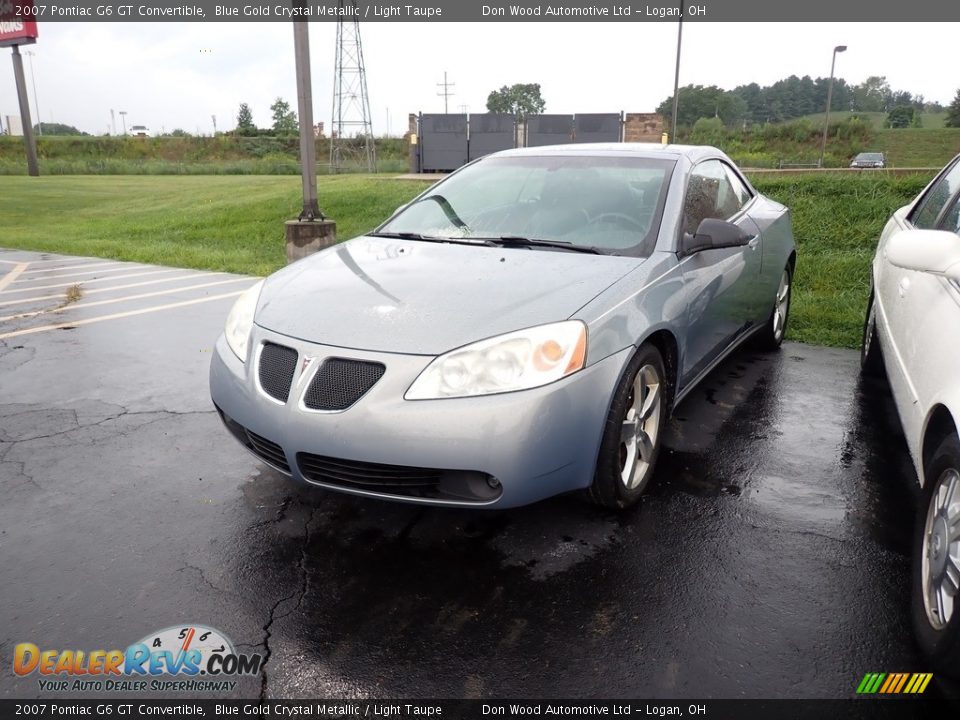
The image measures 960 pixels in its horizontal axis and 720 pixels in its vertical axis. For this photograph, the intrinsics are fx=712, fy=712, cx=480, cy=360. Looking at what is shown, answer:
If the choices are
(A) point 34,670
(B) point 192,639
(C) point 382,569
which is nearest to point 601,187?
(C) point 382,569

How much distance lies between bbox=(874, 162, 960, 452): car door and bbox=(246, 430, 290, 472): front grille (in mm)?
2262

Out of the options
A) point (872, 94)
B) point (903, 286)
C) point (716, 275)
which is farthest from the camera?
point (872, 94)

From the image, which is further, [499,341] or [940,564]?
[499,341]

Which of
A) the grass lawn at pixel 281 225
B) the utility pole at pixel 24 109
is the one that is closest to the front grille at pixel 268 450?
the grass lawn at pixel 281 225

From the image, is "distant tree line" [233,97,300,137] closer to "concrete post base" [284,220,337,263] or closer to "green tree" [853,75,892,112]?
"concrete post base" [284,220,337,263]

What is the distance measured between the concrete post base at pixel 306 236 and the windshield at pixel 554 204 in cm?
516

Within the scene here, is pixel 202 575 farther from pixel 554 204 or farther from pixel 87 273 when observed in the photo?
pixel 87 273

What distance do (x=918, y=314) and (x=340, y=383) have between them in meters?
2.23

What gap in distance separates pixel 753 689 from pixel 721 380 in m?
3.05

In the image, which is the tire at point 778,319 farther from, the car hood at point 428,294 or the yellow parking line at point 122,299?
the yellow parking line at point 122,299

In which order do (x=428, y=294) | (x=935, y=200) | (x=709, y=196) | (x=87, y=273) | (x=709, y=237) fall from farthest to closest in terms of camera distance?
(x=87, y=273) < (x=709, y=196) < (x=935, y=200) < (x=709, y=237) < (x=428, y=294)

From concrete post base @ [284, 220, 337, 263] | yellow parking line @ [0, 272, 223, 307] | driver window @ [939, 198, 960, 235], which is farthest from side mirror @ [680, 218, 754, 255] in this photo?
yellow parking line @ [0, 272, 223, 307]
